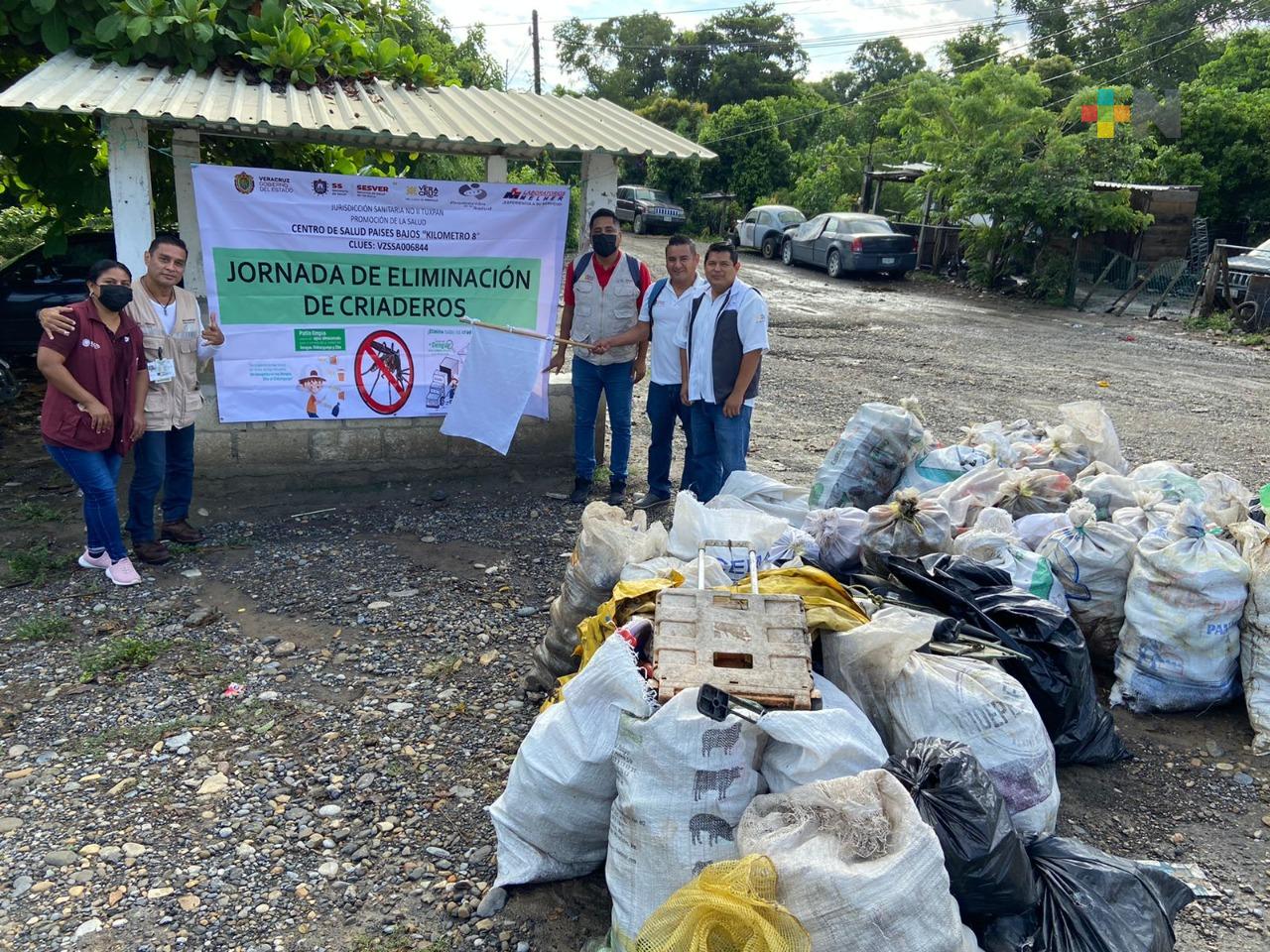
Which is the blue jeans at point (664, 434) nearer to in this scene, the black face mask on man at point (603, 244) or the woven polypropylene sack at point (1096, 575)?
the black face mask on man at point (603, 244)

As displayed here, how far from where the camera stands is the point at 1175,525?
12.8 feet

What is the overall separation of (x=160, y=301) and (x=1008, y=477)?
4291mm

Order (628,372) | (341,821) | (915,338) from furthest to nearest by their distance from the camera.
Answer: (915,338) < (628,372) < (341,821)

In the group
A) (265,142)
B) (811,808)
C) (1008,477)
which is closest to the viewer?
(811,808)

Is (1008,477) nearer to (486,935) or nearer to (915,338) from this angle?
(486,935)

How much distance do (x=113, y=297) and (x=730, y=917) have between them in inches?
155

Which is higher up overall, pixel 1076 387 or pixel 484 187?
pixel 484 187

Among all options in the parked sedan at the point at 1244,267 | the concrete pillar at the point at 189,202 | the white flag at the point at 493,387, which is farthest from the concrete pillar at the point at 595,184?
the parked sedan at the point at 1244,267

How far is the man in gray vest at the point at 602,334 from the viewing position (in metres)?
5.68

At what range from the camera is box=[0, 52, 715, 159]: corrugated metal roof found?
16.1 ft

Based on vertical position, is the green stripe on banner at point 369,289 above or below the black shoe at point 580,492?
above

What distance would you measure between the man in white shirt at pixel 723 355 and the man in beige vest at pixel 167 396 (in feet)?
8.39

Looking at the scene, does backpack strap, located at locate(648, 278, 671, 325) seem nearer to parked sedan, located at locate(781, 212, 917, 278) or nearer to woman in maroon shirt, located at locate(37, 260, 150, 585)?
woman in maroon shirt, located at locate(37, 260, 150, 585)

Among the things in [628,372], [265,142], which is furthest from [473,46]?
[628,372]
